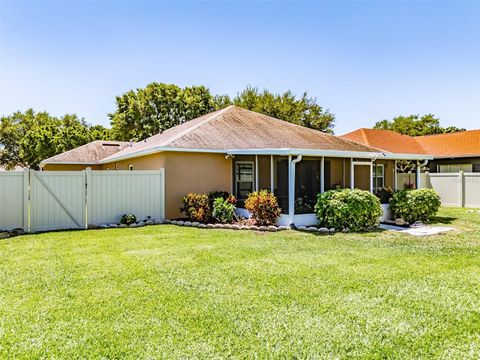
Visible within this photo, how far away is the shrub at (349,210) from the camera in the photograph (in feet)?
32.7

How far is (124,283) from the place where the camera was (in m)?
5.16

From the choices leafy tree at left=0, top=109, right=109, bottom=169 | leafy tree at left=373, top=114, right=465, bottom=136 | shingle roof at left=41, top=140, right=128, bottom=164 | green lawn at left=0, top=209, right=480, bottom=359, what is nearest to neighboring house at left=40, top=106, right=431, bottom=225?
green lawn at left=0, top=209, right=480, bottom=359

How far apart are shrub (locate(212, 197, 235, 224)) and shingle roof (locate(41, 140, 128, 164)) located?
1304cm

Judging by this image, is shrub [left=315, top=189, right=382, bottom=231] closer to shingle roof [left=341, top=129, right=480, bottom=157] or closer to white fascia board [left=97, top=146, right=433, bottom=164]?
white fascia board [left=97, top=146, right=433, bottom=164]

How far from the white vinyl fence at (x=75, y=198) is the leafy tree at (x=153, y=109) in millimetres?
22394

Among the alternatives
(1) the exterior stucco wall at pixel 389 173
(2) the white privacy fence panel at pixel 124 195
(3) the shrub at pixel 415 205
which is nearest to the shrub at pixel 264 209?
(2) the white privacy fence panel at pixel 124 195

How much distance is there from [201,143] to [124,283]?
8.25 meters

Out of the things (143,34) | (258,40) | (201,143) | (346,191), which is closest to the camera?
(346,191)

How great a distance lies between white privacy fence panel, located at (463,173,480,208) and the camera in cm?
1698

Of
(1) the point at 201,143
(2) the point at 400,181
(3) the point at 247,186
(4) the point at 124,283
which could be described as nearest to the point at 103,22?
(1) the point at 201,143

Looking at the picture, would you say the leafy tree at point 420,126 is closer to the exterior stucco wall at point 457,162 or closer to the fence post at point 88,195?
the exterior stucco wall at point 457,162

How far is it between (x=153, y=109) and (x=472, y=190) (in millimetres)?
26831

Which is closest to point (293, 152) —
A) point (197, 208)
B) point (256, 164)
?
point (256, 164)

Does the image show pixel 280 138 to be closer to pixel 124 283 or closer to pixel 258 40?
pixel 258 40
